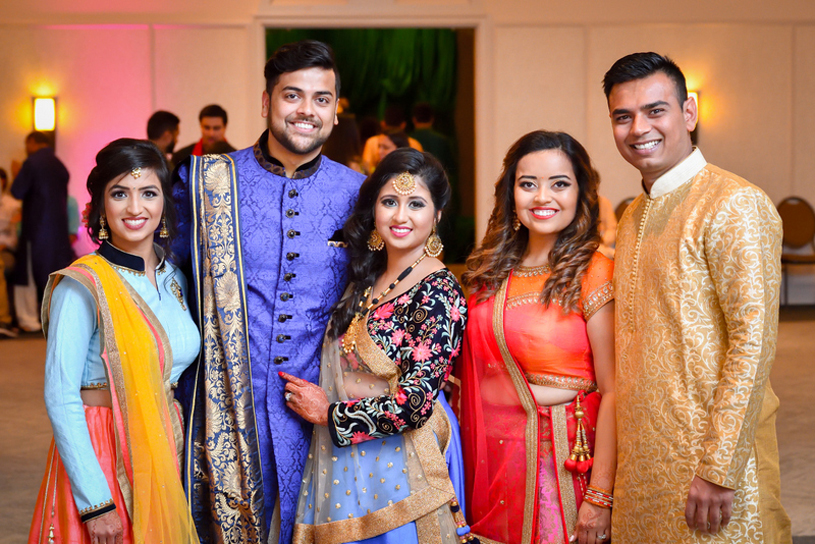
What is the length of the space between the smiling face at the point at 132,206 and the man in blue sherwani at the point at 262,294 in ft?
0.63

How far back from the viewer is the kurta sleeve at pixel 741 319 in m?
1.59

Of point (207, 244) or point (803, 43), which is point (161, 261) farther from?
point (803, 43)

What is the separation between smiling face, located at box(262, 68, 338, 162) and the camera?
7.14 ft

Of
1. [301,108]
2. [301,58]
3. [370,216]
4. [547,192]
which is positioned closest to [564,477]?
[547,192]

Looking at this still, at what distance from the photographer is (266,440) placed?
2.14 meters

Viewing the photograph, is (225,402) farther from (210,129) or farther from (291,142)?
(210,129)

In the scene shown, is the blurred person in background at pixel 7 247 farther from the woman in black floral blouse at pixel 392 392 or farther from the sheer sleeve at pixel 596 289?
the sheer sleeve at pixel 596 289

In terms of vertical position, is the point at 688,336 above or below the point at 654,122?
below

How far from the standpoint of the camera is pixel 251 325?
2.14 meters

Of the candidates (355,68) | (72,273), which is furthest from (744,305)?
(355,68)

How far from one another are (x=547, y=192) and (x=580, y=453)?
25.9 inches

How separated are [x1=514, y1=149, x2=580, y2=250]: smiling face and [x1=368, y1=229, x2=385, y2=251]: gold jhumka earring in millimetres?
381

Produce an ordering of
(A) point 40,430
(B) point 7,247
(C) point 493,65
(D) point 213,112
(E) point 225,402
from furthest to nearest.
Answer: (C) point 493,65, (B) point 7,247, (D) point 213,112, (A) point 40,430, (E) point 225,402

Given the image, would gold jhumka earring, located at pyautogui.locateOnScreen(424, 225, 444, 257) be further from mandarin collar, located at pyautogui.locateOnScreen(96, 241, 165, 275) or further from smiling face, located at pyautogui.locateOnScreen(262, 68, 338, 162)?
mandarin collar, located at pyautogui.locateOnScreen(96, 241, 165, 275)
